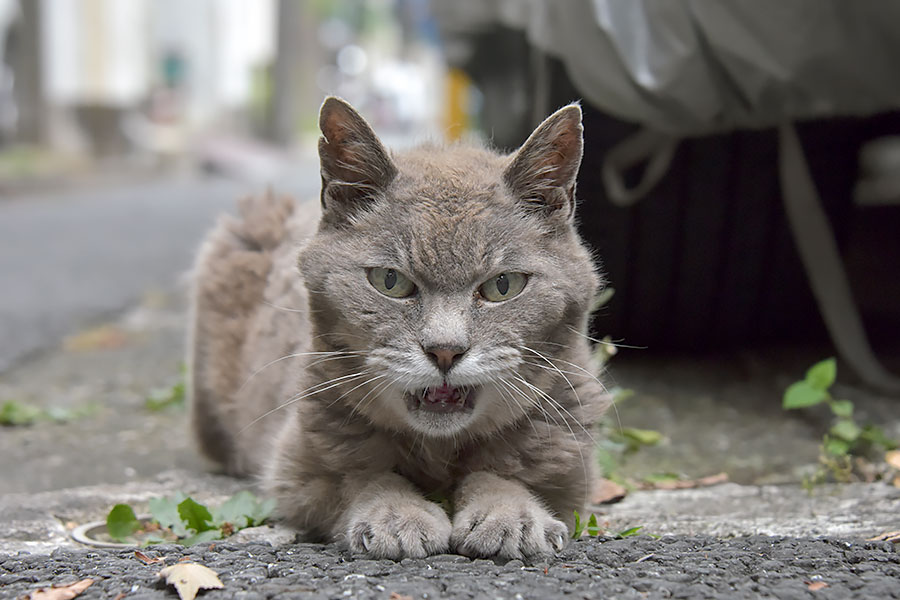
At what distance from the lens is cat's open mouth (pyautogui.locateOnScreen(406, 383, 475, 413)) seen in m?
2.13

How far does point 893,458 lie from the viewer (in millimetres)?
2836

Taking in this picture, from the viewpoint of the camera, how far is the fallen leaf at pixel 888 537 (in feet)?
7.15

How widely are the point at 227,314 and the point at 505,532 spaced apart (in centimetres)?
154

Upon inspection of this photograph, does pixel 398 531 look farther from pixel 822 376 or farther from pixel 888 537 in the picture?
pixel 822 376

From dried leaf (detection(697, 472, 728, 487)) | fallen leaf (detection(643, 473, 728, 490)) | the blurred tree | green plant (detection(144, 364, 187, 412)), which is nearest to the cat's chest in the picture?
fallen leaf (detection(643, 473, 728, 490))

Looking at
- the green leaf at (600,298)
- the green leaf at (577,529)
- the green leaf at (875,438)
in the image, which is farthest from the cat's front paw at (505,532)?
the green leaf at (875,438)

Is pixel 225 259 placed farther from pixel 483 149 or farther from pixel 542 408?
pixel 542 408

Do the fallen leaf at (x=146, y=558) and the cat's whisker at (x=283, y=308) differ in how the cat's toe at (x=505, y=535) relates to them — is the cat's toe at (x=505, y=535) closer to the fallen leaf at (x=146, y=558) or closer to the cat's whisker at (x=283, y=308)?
the fallen leaf at (x=146, y=558)

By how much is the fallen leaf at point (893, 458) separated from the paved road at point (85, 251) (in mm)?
2447

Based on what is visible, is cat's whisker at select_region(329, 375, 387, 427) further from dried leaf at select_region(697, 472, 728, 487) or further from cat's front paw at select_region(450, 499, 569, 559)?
dried leaf at select_region(697, 472, 728, 487)

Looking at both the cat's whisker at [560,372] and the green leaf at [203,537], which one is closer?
the cat's whisker at [560,372]

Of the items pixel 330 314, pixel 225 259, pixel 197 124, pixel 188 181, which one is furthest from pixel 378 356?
pixel 197 124

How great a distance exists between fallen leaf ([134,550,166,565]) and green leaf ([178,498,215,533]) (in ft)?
0.76

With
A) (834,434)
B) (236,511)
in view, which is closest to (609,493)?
(834,434)
